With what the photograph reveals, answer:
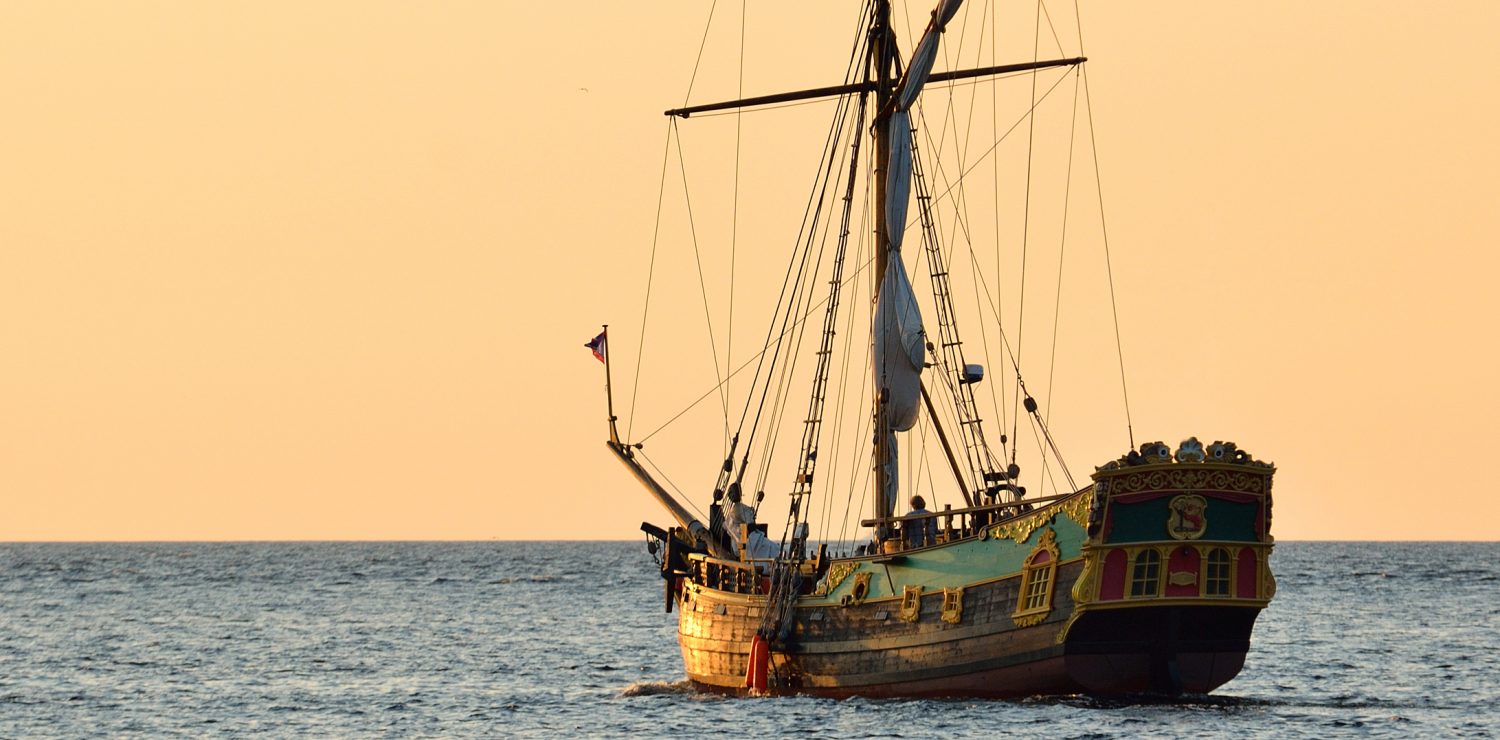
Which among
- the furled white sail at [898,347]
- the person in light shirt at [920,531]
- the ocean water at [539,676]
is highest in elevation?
the furled white sail at [898,347]

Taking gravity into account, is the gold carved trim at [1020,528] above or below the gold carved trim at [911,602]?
above

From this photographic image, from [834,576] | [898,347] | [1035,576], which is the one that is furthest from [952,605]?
[898,347]

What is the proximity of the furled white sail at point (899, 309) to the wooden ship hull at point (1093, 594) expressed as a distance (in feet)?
20.2

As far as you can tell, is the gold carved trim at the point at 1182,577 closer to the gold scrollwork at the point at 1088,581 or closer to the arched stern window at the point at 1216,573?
the arched stern window at the point at 1216,573

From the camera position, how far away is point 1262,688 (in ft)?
188

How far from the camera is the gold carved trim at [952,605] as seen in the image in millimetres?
48188

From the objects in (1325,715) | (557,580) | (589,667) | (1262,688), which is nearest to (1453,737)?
(1325,715)

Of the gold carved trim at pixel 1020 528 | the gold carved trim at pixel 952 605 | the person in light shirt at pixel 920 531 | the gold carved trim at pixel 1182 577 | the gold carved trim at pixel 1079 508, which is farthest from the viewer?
the person in light shirt at pixel 920 531

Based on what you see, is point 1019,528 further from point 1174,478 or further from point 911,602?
point 1174,478

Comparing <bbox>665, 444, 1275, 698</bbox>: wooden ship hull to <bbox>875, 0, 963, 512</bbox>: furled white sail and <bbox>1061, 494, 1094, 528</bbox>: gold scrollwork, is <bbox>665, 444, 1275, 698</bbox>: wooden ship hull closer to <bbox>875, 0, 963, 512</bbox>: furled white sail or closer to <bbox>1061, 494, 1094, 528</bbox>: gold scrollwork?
<bbox>1061, 494, 1094, 528</bbox>: gold scrollwork

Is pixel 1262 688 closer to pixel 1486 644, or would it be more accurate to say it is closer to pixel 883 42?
pixel 883 42

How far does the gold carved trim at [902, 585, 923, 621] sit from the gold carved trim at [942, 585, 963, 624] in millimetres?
769

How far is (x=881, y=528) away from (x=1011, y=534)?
5.65 meters

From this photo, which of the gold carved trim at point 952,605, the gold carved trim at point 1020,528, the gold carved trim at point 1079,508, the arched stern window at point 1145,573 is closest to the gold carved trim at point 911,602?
the gold carved trim at point 952,605
